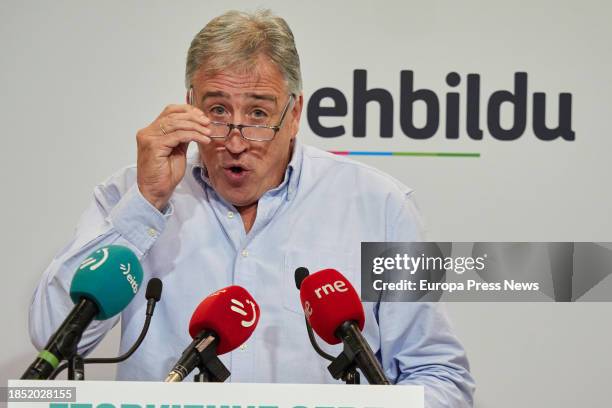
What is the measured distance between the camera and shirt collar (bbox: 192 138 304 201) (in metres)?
2.33

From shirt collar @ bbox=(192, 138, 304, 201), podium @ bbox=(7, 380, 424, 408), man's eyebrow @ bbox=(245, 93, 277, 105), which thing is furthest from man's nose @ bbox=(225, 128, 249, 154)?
podium @ bbox=(7, 380, 424, 408)

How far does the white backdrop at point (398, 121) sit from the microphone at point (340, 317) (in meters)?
1.45

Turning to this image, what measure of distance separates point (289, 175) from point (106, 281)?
999 millimetres

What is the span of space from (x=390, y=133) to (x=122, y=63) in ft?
3.33

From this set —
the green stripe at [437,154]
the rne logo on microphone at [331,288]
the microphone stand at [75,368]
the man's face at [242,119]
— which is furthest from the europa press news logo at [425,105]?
the microphone stand at [75,368]

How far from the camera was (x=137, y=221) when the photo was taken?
2.00 metres

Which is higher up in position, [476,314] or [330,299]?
[476,314]

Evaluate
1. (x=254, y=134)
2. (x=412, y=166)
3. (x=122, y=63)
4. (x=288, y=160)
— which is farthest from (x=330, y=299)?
(x=122, y=63)

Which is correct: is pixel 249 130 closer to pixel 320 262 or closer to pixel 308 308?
pixel 320 262

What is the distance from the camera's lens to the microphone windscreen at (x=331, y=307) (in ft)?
4.79

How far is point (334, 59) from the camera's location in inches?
115

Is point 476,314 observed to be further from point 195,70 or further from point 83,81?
point 83,81

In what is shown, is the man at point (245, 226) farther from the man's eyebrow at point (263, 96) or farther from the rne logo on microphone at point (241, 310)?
the rne logo on microphone at point (241, 310)

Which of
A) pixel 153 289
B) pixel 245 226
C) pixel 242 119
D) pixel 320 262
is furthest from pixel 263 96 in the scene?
pixel 153 289
